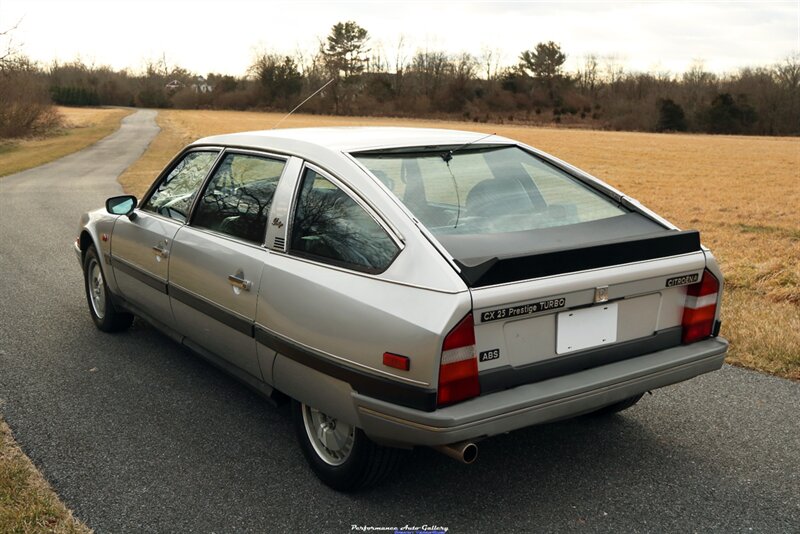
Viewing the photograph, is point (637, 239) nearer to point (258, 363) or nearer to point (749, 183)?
point (258, 363)

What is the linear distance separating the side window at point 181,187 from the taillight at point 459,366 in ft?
7.05

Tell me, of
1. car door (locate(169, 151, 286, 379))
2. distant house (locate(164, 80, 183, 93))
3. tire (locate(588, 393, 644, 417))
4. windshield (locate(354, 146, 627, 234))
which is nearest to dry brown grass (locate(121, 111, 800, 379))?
tire (locate(588, 393, 644, 417))

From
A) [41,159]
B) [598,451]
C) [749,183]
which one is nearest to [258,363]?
[598,451]

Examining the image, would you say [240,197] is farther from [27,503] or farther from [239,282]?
[27,503]

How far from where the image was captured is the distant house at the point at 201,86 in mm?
95688

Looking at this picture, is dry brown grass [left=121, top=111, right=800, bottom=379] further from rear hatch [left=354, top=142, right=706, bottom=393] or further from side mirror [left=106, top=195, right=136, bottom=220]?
side mirror [left=106, top=195, right=136, bottom=220]

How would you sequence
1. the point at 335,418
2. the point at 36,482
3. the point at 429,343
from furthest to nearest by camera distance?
the point at 36,482, the point at 335,418, the point at 429,343

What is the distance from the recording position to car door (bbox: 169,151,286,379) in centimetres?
345

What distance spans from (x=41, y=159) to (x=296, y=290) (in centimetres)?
2535

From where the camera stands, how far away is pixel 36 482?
126 inches

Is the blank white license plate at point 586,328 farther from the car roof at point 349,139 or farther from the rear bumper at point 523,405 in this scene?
the car roof at point 349,139

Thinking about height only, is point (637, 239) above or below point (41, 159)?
above

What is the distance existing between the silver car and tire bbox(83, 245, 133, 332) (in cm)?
134

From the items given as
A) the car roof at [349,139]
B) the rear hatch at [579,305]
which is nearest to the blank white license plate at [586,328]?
the rear hatch at [579,305]
